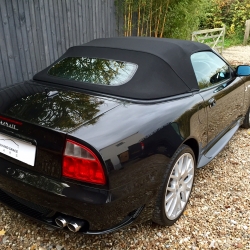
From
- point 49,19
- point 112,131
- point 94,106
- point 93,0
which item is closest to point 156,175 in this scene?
point 112,131

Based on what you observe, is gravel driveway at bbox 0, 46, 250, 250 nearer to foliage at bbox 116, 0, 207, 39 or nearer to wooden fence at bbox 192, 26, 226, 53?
foliage at bbox 116, 0, 207, 39

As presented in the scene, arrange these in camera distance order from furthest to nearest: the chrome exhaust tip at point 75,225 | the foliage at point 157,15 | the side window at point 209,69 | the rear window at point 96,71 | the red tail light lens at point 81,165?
the foliage at point 157,15, the side window at point 209,69, the rear window at point 96,71, the chrome exhaust tip at point 75,225, the red tail light lens at point 81,165

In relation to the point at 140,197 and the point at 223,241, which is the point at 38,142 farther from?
the point at 223,241

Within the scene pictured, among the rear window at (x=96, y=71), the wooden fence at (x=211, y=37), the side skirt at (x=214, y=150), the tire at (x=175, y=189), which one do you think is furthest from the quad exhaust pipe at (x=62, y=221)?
the wooden fence at (x=211, y=37)

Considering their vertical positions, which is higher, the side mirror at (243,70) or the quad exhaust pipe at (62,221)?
the side mirror at (243,70)

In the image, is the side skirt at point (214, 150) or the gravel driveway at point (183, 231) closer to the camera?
the gravel driveway at point (183, 231)

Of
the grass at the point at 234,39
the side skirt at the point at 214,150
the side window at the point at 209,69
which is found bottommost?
the grass at the point at 234,39

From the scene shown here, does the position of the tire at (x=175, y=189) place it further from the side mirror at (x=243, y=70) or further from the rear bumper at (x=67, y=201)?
the side mirror at (x=243, y=70)

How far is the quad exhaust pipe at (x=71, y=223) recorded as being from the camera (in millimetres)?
1693

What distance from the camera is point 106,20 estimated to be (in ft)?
20.7

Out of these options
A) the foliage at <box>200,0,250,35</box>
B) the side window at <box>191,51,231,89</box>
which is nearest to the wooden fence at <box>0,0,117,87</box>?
the side window at <box>191,51,231,89</box>

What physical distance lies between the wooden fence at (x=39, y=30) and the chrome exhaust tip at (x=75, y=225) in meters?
3.20

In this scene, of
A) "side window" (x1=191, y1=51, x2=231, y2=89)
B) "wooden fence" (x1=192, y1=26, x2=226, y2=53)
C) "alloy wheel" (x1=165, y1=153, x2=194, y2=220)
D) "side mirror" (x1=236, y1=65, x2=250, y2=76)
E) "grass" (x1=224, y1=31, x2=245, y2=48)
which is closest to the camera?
"alloy wheel" (x1=165, y1=153, x2=194, y2=220)

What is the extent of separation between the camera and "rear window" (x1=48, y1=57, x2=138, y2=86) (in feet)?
7.45
